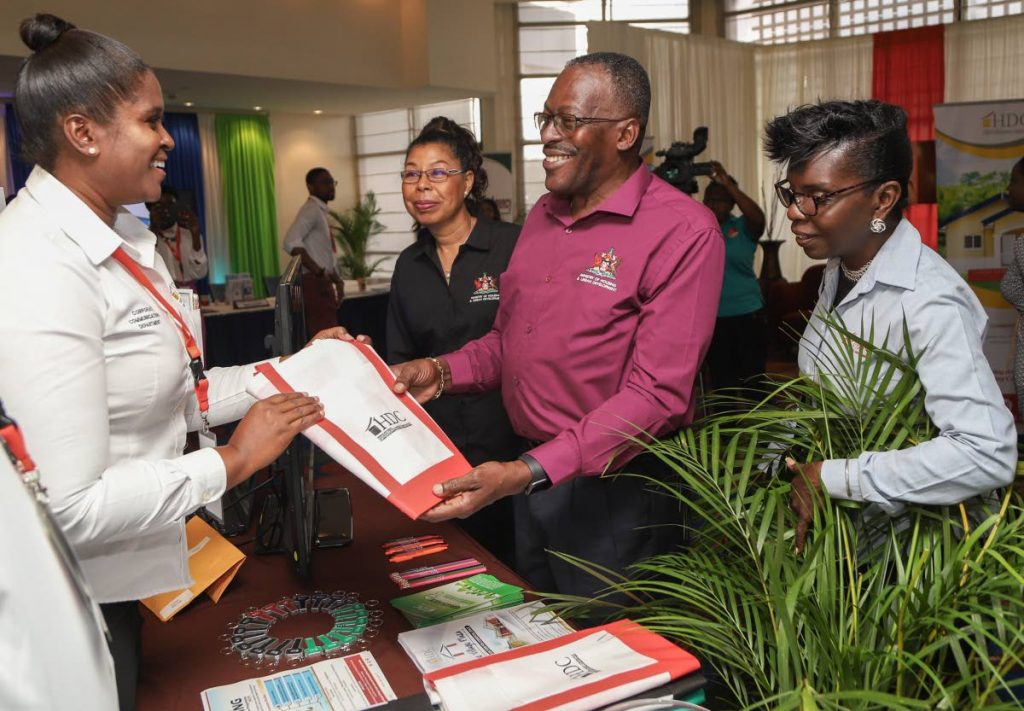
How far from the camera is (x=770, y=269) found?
9094 millimetres

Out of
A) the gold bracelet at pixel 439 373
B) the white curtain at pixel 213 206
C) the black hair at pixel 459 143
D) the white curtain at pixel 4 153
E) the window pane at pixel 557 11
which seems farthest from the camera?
the white curtain at pixel 213 206

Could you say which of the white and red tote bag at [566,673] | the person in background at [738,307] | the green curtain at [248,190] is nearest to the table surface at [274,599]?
the white and red tote bag at [566,673]

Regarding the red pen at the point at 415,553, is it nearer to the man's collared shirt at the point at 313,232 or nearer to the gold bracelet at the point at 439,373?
the gold bracelet at the point at 439,373

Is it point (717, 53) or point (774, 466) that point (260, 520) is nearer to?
point (774, 466)

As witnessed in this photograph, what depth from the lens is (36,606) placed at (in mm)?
817

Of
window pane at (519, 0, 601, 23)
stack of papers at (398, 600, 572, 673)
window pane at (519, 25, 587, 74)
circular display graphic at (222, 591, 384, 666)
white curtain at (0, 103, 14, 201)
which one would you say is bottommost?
circular display graphic at (222, 591, 384, 666)

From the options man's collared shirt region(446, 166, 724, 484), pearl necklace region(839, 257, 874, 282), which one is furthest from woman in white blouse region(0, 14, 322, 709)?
pearl necklace region(839, 257, 874, 282)

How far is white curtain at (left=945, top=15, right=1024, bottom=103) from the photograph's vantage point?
9.62m

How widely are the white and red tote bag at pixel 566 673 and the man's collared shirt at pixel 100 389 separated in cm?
44

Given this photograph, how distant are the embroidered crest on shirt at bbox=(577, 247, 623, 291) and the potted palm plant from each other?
349 millimetres

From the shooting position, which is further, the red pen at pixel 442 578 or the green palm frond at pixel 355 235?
the green palm frond at pixel 355 235

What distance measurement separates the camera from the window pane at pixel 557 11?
1151 cm

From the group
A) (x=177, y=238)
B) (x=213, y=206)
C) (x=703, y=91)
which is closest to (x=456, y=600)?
(x=177, y=238)

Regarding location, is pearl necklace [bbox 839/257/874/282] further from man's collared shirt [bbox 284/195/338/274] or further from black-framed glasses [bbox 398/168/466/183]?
man's collared shirt [bbox 284/195/338/274]
